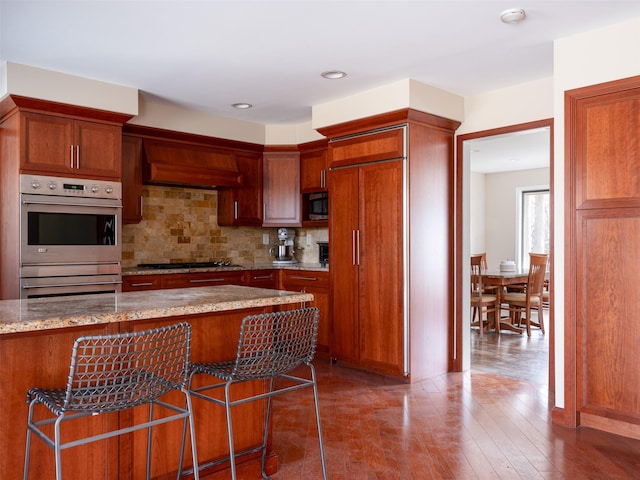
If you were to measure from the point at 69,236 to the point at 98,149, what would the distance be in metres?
0.73

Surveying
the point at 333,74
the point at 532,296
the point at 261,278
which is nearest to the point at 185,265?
the point at 261,278

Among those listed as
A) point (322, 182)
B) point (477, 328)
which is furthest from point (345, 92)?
point (477, 328)

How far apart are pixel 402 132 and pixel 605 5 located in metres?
1.69

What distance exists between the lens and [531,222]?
29.7 ft

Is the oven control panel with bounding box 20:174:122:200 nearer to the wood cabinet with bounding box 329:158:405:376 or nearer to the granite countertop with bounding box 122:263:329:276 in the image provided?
the granite countertop with bounding box 122:263:329:276

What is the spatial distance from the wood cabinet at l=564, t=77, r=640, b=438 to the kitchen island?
1809mm

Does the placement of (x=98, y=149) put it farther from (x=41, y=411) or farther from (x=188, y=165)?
(x=41, y=411)

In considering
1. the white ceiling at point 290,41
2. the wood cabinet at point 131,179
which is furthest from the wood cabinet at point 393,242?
the wood cabinet at point 131,179

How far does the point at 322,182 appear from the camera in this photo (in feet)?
18.1

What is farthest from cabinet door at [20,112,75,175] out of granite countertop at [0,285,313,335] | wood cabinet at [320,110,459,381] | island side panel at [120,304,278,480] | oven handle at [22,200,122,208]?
island side panel at [120,304,278,480]

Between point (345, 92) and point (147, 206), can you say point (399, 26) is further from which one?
point (147, 206)

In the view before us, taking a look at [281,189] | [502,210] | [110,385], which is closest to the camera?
[110,385]

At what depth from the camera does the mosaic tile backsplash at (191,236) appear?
516 centimetres

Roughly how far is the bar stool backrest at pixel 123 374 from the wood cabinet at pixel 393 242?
2516mm
